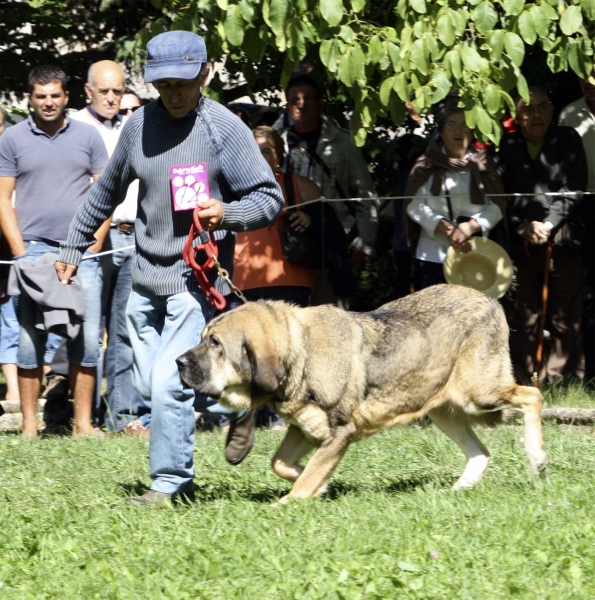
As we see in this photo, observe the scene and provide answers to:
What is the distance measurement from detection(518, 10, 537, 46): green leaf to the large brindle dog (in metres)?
1.56

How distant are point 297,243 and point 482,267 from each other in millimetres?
1382

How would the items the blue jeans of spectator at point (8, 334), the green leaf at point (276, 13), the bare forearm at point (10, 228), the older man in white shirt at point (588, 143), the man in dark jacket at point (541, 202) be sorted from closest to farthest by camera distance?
the green leaf at point (276, 13)
the bare forearm at point (10, 228)
the man in dark jacket at point (541, 202)
the older man in white shirt at point (588, 143)
the blue jeans of spectator at point (8, 334)

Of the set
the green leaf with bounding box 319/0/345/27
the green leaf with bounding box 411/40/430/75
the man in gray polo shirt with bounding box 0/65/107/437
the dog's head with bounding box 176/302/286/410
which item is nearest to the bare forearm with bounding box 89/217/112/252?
the man in gray polo shirt with bounding box 0/65/107/437

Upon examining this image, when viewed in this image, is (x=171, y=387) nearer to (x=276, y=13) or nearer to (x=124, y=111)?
(x=276, y=13)

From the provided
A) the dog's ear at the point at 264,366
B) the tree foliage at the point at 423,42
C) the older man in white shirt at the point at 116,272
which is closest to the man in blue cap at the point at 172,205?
the dog's ear at the point at 264,366

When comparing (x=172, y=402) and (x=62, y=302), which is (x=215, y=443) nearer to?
(x=62, y=302)

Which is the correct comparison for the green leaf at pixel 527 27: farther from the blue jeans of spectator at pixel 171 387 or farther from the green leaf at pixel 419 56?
the blue jeans of spectator at pixel 171 387

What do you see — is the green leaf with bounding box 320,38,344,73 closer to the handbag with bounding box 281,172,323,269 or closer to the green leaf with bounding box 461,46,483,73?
the green leaf with bounding box 461,46,483,73

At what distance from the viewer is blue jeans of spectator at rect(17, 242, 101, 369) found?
8.01 meters

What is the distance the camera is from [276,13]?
680 centimetres

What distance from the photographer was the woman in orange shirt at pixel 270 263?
842 cm

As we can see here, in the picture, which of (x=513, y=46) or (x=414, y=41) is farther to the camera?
(x=414, y=41)

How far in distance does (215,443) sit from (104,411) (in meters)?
1.62

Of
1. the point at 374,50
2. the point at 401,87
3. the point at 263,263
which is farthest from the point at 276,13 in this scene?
the point at 263,263
